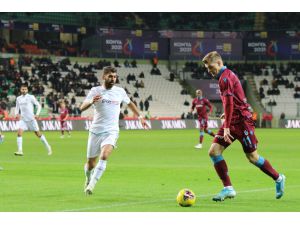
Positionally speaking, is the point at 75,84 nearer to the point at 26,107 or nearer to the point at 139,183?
the point at 26,107

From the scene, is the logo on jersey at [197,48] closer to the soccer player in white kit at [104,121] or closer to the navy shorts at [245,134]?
the soccer player in white kit at [104,121]

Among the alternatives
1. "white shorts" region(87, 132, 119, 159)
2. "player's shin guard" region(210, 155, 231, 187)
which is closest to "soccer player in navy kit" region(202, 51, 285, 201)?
"player's shin guard" region(210, 155, 231, 187)

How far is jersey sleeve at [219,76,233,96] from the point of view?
12.6 metres

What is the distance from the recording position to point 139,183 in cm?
1650

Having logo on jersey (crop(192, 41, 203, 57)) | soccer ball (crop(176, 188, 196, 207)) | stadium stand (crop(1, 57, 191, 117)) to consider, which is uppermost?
logo on jersey (crop(192, 41, 203, 57))

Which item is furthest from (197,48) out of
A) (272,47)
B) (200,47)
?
(272,47)

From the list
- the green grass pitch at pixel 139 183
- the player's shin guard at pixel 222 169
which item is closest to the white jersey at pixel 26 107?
the green grass pitch at pixel 139 183

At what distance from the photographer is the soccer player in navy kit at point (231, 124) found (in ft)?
41.5

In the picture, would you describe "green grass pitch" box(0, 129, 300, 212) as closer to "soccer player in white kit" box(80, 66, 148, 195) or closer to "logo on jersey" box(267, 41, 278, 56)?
"soccer player in white kit" box(80, 66, 148, 195)

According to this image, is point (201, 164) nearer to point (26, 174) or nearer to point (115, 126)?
point (26, 174)

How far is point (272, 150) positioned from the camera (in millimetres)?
30625

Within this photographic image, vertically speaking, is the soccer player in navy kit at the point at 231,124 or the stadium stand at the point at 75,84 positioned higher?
the soccer player in navy kit at the point at 231,124

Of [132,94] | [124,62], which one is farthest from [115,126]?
[124,62]

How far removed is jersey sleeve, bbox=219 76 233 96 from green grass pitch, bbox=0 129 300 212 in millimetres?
1886
